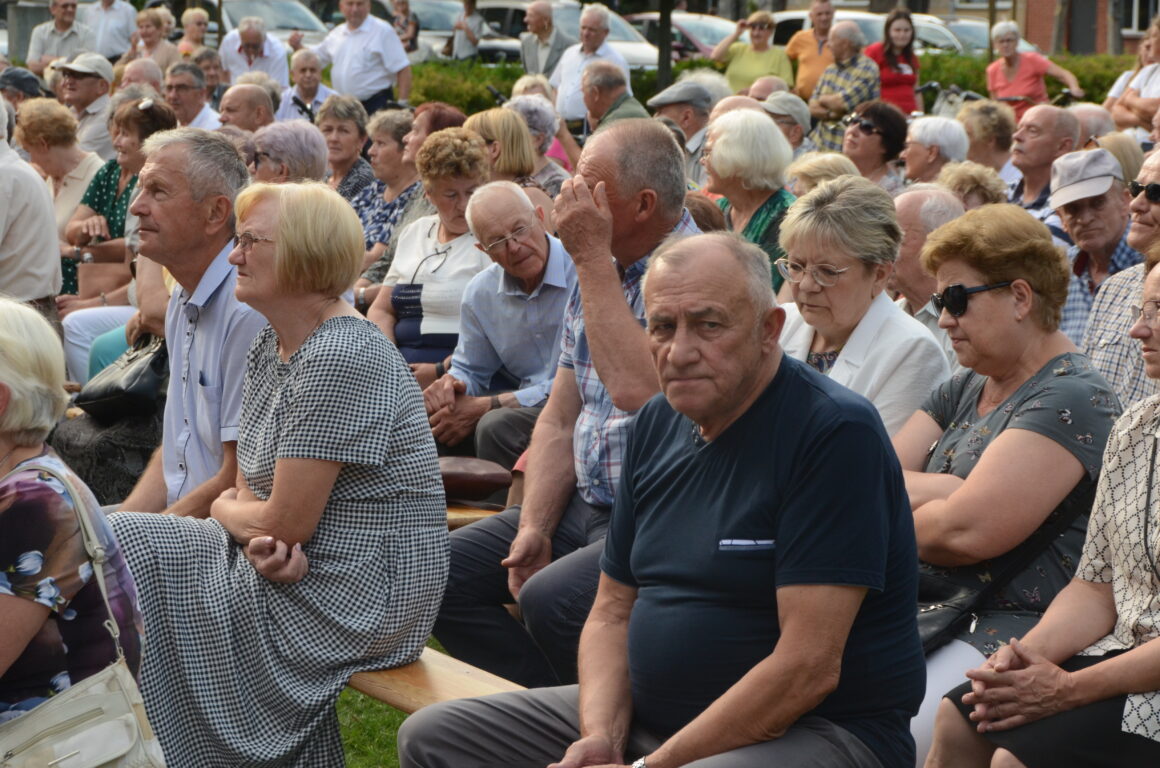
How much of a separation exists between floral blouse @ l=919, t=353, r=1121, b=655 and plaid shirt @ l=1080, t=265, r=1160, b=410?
34.2 inches

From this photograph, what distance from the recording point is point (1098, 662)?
305cm

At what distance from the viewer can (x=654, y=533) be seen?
3.04 metres

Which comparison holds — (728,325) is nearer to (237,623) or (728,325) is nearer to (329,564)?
(329,564)

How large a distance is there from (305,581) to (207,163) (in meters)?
1.58

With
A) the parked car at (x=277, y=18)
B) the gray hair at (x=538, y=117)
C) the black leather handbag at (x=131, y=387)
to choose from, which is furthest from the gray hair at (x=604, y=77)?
the parked car at (x=277, y=18)

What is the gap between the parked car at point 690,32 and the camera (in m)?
22.8

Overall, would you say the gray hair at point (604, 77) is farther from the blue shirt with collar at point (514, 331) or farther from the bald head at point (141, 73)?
the blue shirt with collar at point (514, 331)

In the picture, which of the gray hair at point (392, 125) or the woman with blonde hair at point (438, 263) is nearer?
the woman with blonde hair at point (438, 263)

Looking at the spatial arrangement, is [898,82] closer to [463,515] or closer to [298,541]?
[463,515]

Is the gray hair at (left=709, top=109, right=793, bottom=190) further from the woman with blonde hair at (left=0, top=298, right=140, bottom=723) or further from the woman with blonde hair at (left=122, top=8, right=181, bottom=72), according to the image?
the woman with blonde hair at (left=122, top=8, right=181, bottom=72)

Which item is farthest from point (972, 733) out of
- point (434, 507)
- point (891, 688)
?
point (434, 507)

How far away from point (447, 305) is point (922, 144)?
3112 mm

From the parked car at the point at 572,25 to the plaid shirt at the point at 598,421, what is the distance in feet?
45.1

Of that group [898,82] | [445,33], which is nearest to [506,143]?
[898,82]
